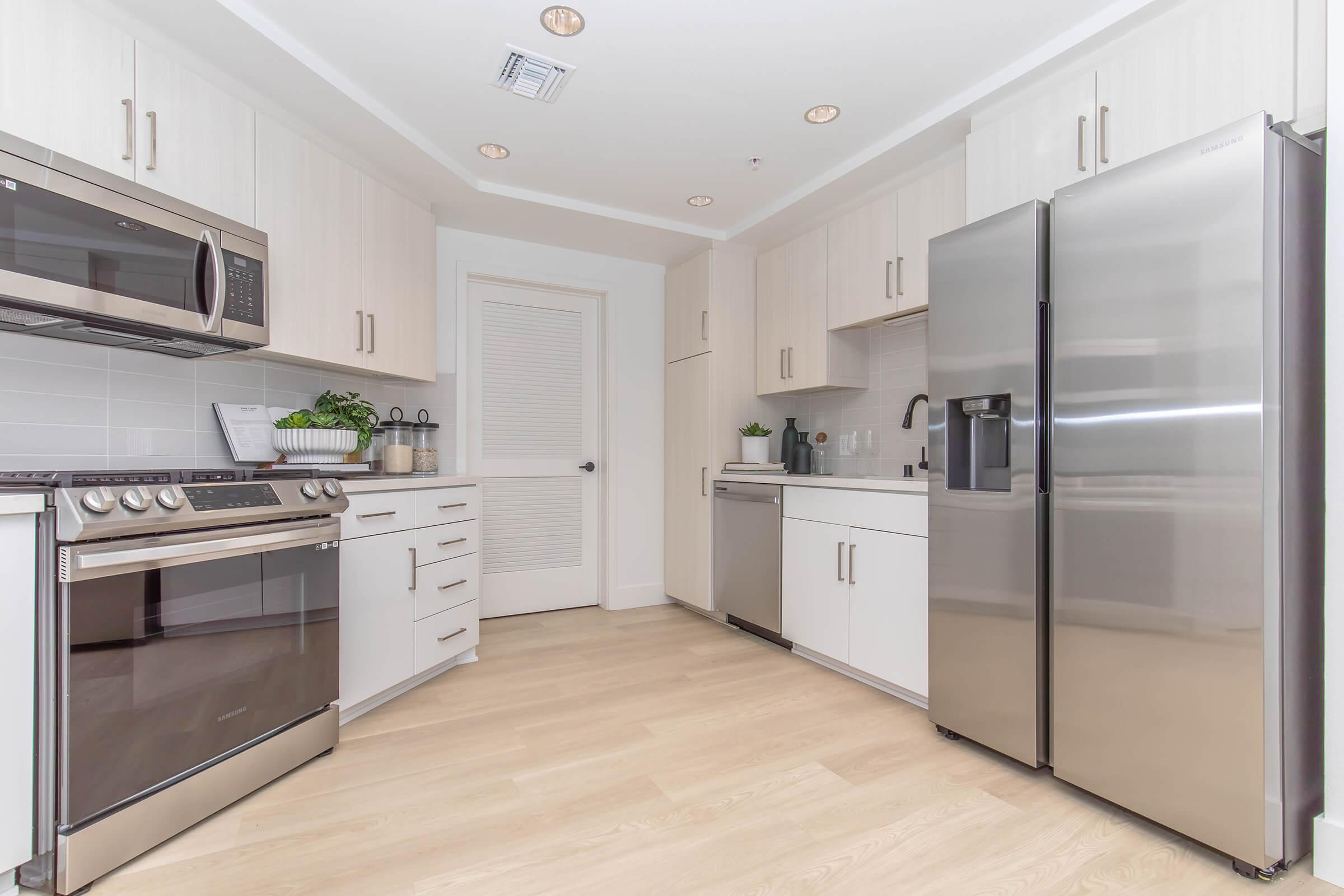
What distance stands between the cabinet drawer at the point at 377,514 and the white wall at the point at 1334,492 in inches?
110

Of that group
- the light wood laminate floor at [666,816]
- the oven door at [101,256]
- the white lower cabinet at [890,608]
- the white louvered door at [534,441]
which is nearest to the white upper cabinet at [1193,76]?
the white lower cabinet at [890,608]

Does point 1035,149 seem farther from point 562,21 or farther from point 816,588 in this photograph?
point 816,588

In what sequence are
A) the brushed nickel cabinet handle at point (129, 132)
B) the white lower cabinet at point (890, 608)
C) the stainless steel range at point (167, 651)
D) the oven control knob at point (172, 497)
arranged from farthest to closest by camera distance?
the white lower cabinet at point (890, 608), the brushed nickel cabinet handle at point (129, 132), the oven control knob at point (172, 497), the stainless steel range at point (167, 651)

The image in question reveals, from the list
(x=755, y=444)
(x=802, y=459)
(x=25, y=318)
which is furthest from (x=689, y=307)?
(x=25, y=318)

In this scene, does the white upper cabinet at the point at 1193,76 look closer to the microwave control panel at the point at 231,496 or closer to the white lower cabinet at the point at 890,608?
the white lower cabinet at the point at 890,608

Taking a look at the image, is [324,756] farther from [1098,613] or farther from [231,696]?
[1098,613]

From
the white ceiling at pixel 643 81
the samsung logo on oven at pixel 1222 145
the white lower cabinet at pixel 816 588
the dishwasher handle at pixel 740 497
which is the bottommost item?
the white lower cabinet at pixel 816 588

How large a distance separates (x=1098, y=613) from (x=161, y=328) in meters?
2.85

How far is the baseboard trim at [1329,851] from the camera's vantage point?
1491mm

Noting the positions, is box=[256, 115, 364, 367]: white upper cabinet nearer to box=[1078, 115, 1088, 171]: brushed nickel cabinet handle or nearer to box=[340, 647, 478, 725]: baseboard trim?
box=[340, 647, 478, 725]: baseboard trim

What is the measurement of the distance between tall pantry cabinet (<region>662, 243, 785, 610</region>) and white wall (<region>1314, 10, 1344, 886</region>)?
105 inches

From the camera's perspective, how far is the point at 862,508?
2.77 m

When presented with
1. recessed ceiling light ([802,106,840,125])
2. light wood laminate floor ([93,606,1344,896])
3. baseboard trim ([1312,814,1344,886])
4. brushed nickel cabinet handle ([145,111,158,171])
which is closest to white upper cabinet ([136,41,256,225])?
brushed nickel cabinet handle ([145,111,158,171])

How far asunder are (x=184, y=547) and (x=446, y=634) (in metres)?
1.33
